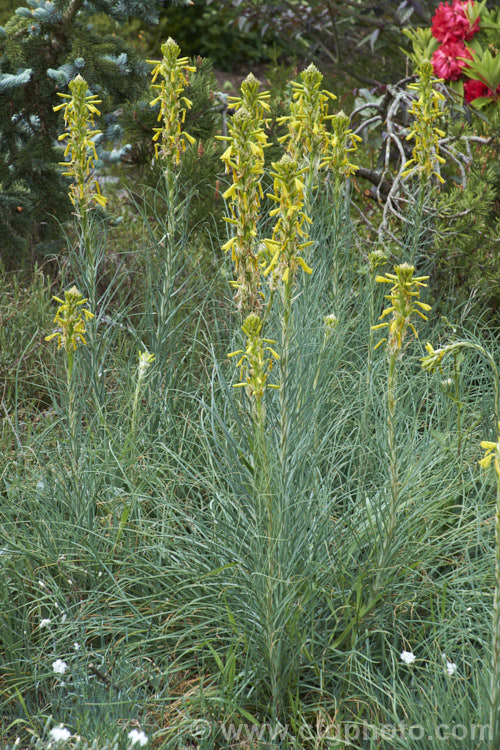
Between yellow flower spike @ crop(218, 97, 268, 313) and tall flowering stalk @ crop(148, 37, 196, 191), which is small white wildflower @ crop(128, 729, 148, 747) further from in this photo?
tall flowering stalk @ crop(148, 37, 196, 191)

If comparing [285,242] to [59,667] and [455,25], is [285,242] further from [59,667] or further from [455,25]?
[455,25]

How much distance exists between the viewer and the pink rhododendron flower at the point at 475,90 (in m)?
4.46

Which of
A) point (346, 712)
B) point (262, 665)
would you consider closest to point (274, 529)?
point (262, 665)

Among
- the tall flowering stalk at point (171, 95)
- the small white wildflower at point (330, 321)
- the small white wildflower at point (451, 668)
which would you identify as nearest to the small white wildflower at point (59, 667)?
the small white wildflower at point (451, 668)

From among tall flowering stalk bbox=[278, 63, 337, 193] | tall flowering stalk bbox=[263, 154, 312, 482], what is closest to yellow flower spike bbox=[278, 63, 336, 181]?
tall flowering stalk bbox=[278, 63, 337, 193]

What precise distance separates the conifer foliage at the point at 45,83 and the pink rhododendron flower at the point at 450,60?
5.72 ft

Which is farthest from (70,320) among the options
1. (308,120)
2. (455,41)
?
(455,41)

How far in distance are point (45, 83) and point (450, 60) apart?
8.00 feet

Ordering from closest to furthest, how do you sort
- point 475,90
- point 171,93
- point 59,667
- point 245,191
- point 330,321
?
point 245,191 < point 59,667 < point 171,93 < point 330,321 < point 475,90

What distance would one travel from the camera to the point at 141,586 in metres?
2.68

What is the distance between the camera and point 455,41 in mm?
4574

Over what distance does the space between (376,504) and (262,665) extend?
26.7 inches

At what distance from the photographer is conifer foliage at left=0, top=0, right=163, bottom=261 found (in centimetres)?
418

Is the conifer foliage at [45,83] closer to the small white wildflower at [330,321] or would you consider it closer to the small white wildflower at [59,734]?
the small white wildflower at [330,321]
